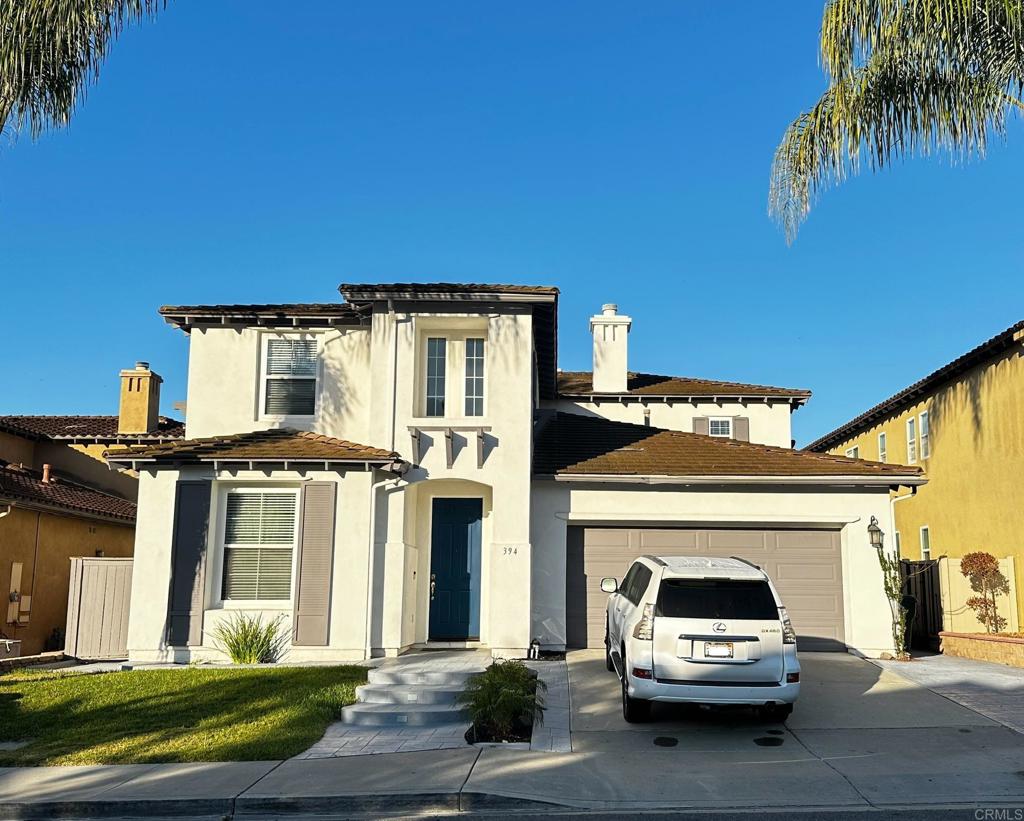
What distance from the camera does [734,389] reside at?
23.8 m

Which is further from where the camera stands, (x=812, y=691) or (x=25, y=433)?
(x=25, y=433)

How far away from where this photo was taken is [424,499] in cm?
1498

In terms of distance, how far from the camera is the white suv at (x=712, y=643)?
8.85 meters

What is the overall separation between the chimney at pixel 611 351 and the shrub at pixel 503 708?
14.4m

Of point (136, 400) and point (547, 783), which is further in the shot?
point (136, 400)

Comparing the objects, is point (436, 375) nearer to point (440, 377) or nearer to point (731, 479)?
point (440, 377)

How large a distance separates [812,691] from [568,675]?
3.21 m

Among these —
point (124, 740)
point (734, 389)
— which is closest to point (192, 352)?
point (124, 740)

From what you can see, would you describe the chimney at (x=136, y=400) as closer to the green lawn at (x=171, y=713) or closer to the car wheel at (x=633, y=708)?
the green lawn at (x=171, y=713)

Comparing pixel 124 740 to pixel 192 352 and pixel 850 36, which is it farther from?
pixel 850 36

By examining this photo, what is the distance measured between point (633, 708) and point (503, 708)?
1.47m

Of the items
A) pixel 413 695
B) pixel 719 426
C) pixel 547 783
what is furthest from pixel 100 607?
pixel 719 426

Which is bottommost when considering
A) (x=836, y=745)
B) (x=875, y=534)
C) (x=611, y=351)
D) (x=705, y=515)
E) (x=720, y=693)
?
(x=836, y=745)

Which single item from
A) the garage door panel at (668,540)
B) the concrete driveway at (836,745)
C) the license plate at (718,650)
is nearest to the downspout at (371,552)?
the concrete driveway at (836,745)
